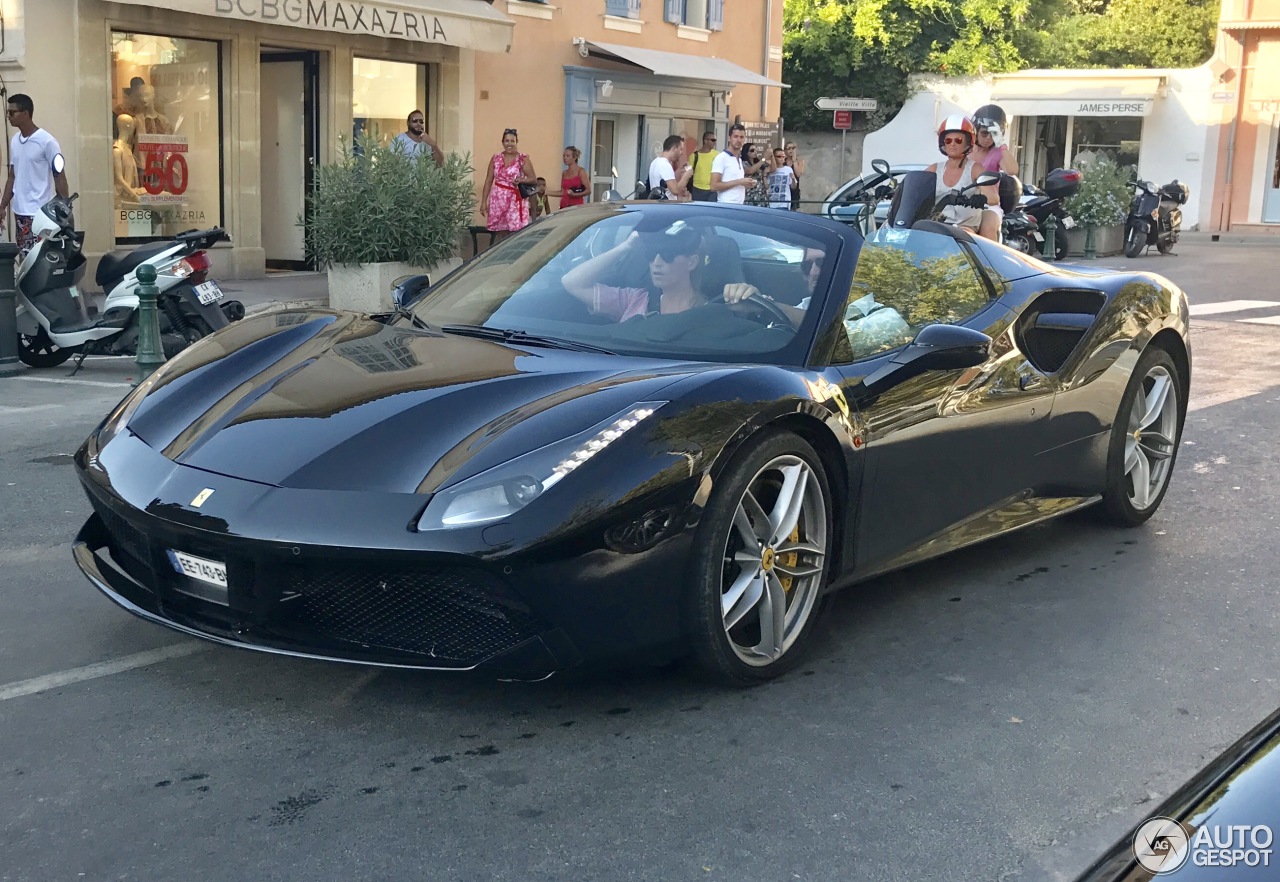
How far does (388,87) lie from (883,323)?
604 inches

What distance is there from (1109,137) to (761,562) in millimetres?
38688

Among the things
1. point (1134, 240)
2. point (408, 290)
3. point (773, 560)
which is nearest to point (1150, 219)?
point (1134, 240)

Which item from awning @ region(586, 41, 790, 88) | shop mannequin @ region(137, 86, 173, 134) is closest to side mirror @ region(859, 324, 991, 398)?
shop mannequin @ region(137, 86, 173, 134)

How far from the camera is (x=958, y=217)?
8156 mm

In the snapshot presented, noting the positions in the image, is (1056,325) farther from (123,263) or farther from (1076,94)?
(1076,94)

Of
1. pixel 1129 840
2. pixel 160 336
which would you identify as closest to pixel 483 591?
pixel 1129 840

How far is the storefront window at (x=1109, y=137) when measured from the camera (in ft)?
128

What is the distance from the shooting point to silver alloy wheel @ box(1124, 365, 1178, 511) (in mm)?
5828

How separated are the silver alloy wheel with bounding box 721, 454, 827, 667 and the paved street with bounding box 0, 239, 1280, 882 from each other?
0.16 metres

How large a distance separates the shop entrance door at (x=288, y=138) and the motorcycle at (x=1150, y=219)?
14.1 m

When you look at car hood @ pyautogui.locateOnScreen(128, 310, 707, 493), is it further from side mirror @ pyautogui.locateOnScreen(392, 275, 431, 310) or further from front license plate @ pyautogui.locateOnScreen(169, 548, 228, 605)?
side mirror @ pyautogui.locateOnScreen(392, 275, 431, 310)

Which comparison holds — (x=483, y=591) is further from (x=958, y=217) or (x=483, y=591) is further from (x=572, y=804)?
(x=958, y=217)

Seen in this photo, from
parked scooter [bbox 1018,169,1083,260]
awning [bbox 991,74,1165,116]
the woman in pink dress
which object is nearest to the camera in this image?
the woman in pink dress

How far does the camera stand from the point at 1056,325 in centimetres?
537
